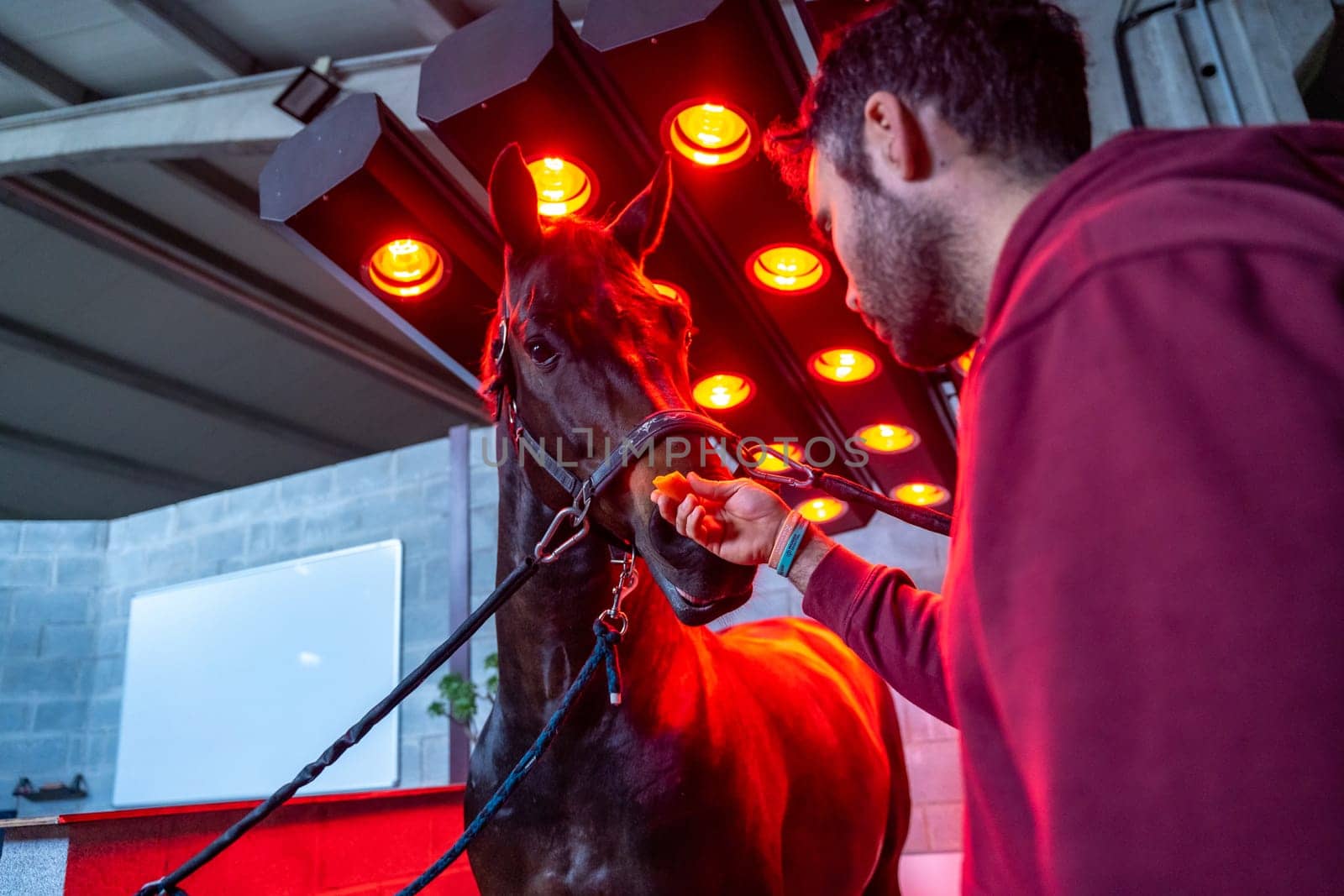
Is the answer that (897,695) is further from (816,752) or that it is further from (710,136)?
(710,136)

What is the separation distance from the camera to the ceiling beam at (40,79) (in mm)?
4188

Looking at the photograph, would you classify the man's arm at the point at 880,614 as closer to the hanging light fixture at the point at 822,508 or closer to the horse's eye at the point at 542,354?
the horse's eye at the point at 542,354

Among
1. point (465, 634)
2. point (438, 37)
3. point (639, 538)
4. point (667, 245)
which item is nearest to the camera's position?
point (639, 538)

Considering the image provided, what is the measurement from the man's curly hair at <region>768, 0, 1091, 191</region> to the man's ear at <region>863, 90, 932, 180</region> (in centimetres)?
3

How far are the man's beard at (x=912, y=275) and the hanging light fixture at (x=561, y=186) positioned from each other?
5.42 ft

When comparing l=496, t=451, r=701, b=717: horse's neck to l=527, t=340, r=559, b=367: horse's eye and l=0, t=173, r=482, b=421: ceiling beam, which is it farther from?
l=0, t=173, r=482, b=421: ceiling beam

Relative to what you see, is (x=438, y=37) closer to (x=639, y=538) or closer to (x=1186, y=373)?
(x=639, y=538)

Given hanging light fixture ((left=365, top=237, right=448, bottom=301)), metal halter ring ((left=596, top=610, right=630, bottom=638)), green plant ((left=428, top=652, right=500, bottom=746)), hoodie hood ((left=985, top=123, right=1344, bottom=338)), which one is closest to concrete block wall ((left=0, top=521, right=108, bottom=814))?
green plant ((left=428, top=652, right=500, bottom=746))

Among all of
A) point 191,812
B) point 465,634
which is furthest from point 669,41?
point 191,812

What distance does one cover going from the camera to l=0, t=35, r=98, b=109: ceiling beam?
419 cm

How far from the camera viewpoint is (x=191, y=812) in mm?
1900

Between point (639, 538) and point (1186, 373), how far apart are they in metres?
0.93

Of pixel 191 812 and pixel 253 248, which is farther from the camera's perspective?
pixel 253 248

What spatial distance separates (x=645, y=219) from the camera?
181cm
